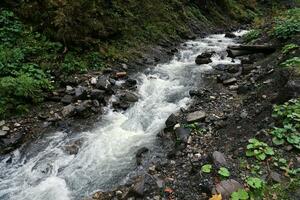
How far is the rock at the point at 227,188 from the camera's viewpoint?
4.48m

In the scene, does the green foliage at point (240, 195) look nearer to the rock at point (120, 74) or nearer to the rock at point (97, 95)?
the rock at point (97, 95)

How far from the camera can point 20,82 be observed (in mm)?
8125

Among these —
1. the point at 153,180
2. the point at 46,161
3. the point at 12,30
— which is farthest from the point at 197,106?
the point at 12,30

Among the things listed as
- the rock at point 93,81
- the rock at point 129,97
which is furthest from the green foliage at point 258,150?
the rock at point 93,81

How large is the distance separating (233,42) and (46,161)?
11445 mm

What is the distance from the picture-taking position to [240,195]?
4.37 metres

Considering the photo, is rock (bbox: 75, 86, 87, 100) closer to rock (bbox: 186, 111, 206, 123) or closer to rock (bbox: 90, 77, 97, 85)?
rock (bbox: 90, 77, 97, 85)

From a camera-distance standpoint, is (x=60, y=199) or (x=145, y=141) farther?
(x=145, y=141)

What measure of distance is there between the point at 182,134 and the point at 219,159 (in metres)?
1.53

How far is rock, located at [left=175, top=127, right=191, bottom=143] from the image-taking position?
21.1 feet

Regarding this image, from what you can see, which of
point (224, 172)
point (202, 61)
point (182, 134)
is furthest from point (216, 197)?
point (202, 61)

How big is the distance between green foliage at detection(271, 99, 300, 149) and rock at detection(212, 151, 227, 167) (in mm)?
887

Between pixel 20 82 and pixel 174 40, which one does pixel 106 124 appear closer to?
pixel 20 82

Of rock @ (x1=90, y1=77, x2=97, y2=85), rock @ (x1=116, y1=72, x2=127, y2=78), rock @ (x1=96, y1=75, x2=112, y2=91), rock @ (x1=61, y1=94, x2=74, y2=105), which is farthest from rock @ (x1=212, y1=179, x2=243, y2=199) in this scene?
rock @ (x1=116, y1=72, x2=127, y2=78)
